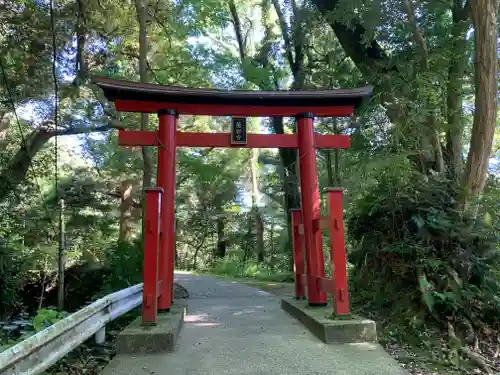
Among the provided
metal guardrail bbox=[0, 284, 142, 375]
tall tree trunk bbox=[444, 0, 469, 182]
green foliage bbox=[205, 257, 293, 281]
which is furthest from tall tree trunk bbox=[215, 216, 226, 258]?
metal guardrail bbox=[0, 284, 142, 375]

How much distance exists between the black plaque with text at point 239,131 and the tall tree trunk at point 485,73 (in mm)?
3250

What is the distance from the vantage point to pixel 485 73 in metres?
5.05

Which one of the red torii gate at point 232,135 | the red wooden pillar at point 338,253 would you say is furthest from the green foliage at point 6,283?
the red wooden pillar at point 338,253

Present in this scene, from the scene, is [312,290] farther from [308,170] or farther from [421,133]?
[421,133]

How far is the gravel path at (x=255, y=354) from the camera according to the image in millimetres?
3643

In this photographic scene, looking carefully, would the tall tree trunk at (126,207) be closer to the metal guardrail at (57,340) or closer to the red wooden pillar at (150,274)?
the metal guardrail at (57,340)

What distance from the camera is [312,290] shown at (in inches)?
230

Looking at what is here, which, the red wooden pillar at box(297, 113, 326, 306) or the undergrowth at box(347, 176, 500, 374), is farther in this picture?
the red wooden pillar at box(297, 113, 326, 306)

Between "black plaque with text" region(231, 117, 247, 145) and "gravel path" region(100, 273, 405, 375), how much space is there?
8.99ft

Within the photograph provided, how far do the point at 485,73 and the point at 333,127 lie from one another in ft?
21.4

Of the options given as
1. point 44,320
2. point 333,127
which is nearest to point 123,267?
point 44,320

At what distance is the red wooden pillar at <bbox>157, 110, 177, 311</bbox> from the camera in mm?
5623

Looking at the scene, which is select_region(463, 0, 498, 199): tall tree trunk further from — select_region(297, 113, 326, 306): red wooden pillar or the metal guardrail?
the metal guardrail

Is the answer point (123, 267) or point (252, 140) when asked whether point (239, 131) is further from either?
point (123, 267)
